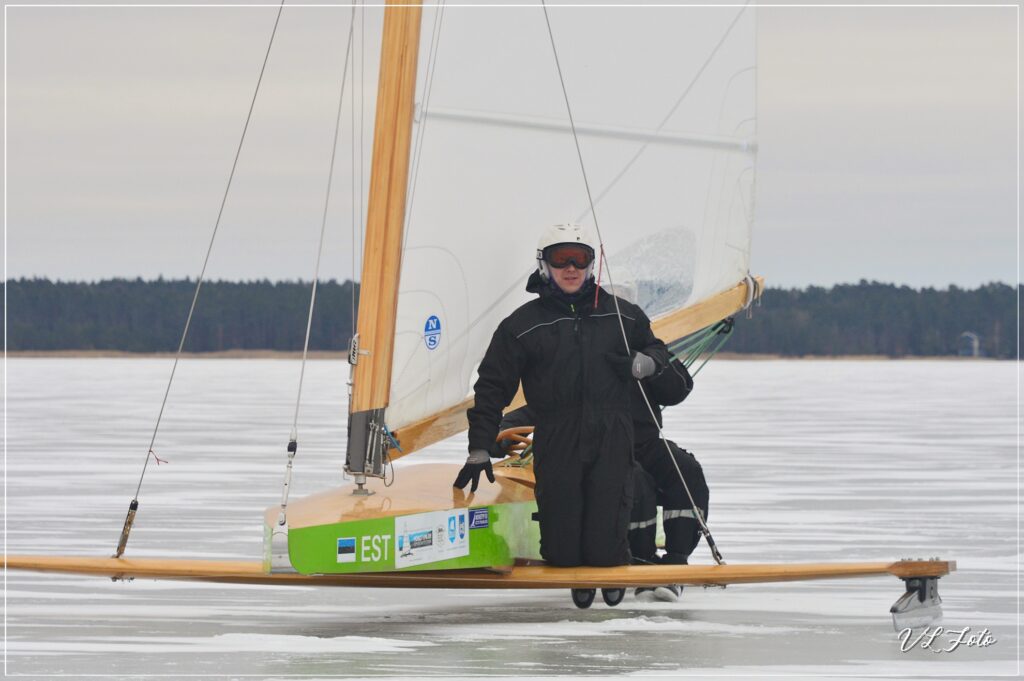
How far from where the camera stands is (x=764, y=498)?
10.6 meters

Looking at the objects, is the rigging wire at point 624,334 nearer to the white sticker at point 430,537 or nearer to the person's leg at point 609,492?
the person's leg at point 609,492

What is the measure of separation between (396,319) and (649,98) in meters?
1.95

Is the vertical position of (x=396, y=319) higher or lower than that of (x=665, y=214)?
lower

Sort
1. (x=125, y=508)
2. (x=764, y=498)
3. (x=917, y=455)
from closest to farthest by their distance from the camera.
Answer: (x=125, y=508), (x=764, y=498), (x=917, y=455)

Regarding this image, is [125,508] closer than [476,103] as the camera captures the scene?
No

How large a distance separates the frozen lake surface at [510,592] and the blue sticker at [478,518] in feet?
1.31

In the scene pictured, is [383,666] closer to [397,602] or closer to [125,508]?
[397,602]

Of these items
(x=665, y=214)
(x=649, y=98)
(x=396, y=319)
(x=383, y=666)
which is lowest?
(x=383, y=666)

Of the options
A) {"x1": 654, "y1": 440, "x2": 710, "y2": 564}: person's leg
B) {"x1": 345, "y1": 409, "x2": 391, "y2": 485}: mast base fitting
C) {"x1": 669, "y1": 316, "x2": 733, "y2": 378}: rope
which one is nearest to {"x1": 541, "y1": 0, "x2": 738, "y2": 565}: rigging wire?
{"x1": 654, "y1": 440, "x2": 710, "y2": 564}: person's leg

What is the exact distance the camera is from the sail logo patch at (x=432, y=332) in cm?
646

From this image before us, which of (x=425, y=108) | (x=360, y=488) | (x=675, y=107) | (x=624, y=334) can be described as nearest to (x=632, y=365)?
(x=624, y=334)

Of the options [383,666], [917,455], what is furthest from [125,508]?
[917,455]

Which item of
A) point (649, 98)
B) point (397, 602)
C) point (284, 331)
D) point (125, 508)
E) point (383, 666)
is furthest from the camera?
point (284, 331)
